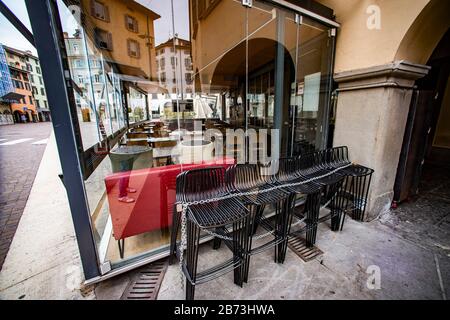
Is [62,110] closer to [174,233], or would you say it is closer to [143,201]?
[143,201]

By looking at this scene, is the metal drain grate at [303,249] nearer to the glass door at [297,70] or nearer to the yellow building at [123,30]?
the glass door at [297,70]

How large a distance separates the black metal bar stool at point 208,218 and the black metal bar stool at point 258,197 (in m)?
0.12

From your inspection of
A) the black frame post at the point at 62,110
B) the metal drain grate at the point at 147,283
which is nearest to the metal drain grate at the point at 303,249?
the metal drain grate at the point at 147,283

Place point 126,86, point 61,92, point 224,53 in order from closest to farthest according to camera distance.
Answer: point 61,92 < point 224,53 < point 126,86

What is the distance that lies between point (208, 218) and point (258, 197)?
62 centimetres

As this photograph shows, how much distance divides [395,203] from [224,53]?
215 inches

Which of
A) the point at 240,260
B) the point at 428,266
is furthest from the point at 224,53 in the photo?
the point at 428,266

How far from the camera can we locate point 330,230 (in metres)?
2.60

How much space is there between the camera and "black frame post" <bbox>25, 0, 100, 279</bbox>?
1232 mm

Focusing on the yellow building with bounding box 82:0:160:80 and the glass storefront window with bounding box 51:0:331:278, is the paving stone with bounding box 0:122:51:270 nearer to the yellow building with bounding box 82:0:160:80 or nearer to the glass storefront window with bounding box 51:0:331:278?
the glass storefront window with bounding box 51:0:331:278

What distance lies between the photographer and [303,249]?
→ 221 centimetres

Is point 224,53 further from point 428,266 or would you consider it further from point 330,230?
point 428,266

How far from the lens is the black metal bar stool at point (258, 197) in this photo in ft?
6.12

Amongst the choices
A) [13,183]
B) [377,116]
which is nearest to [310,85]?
[377,116]
